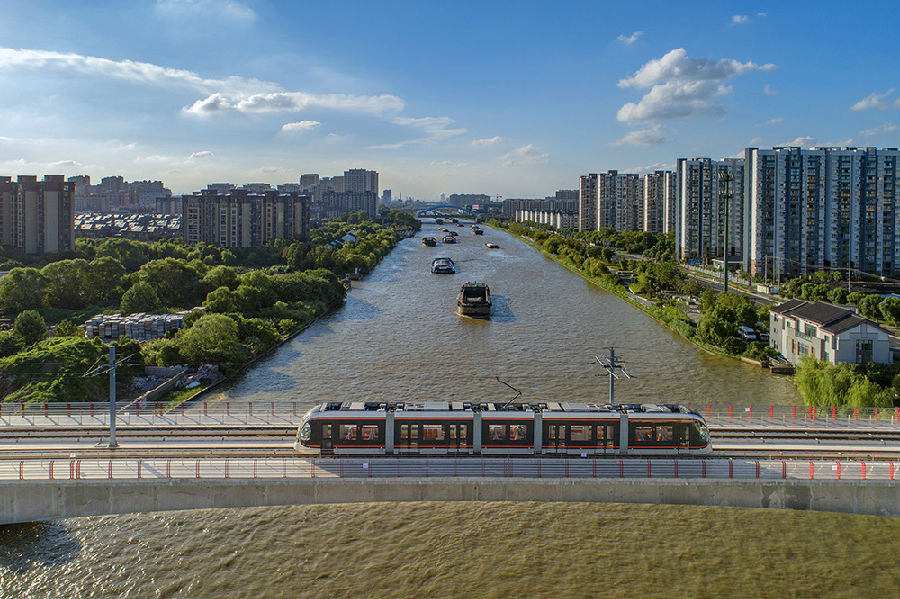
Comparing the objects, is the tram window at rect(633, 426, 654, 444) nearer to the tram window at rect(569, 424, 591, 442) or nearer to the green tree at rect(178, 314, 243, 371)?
the tram window at rect(569, 424, 591, 442)

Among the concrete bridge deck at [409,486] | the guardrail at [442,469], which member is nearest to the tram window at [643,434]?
the guardrail at [442,469]

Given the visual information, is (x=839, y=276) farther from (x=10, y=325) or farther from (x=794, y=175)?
(x=10, y=325)

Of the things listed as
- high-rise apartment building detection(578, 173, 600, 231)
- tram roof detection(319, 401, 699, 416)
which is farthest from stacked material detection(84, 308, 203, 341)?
high-rise apartment building detection(578, 173, 600, 231)

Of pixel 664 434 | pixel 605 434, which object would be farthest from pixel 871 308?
pixel 605 434

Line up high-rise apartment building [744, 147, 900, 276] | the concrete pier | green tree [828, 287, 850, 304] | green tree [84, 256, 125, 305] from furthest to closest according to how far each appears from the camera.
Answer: high-rise apartment building [744, 147, 900, 276], green tree [84, 256, 125, 305], green tree [828, 287, 850, 304], the concrete pier

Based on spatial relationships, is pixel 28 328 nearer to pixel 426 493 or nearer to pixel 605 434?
pixel 426 493
